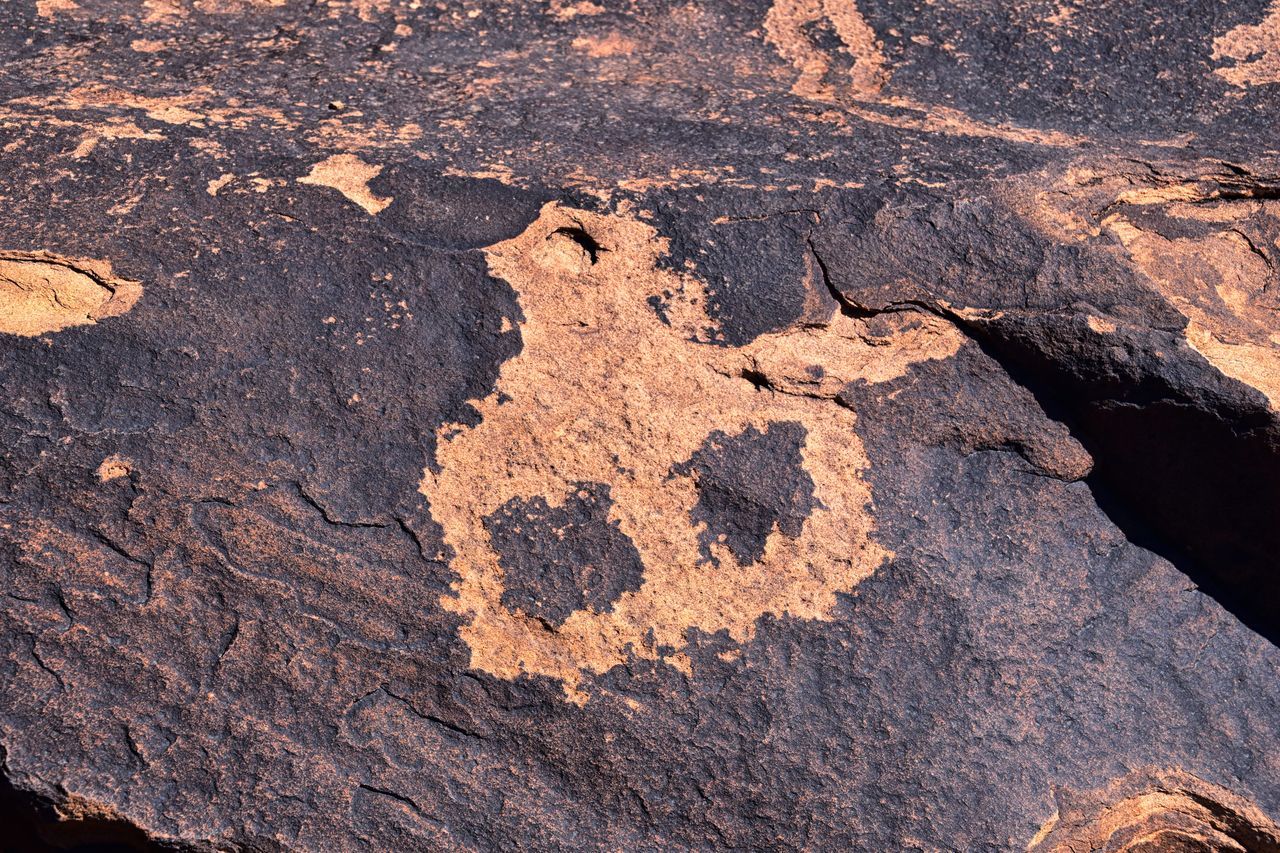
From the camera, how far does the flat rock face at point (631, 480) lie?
121 centimetres

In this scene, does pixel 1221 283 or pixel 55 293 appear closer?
pixel 55 293

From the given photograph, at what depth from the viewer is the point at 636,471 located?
1.29 metres

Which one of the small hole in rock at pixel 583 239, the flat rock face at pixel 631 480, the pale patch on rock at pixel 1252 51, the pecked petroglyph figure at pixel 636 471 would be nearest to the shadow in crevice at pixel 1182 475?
the flat rock face at pixel 631 480

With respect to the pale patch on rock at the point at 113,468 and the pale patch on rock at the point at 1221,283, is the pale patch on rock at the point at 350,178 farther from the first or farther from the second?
the pale patch on rock at the point at 1221,283

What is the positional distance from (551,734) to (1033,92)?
3.82 feet

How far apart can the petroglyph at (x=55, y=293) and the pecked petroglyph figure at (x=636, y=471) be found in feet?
1.41

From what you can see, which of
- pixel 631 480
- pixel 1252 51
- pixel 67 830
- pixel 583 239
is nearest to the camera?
pixel 67 830

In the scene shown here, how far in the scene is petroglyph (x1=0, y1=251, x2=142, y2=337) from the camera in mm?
1281

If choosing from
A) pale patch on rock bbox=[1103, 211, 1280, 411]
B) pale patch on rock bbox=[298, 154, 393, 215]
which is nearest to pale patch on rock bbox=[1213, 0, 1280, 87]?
pale patch on rock bbox=[1103, 211, 1280, 411]

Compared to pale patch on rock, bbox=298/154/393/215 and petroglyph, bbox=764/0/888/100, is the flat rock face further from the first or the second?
petroglyph, bbox=764/0/888/100

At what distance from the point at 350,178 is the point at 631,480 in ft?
1.79

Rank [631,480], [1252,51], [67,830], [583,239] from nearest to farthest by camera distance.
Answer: [67,830] < [631,480] < [583,239] < [1252,51]

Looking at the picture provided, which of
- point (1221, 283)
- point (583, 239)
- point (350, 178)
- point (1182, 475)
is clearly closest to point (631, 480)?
point (583, 239)

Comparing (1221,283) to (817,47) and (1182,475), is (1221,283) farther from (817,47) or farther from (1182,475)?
(817,47)
